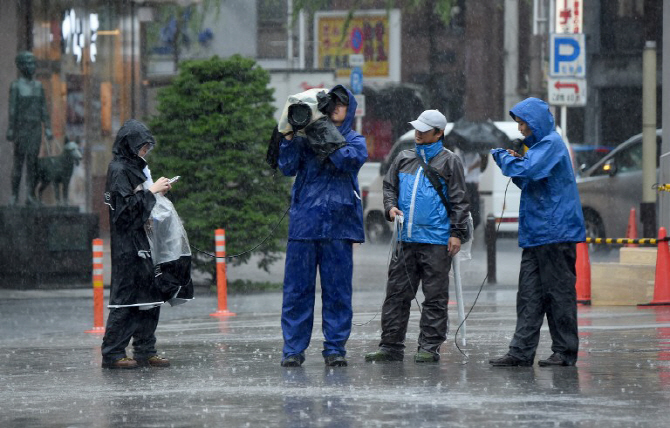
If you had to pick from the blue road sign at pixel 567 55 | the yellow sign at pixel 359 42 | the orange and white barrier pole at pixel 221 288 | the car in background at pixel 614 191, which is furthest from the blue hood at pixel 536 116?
the yellow sign at pixel 359 42

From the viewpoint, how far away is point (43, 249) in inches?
769

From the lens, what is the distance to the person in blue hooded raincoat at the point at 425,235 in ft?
34.0

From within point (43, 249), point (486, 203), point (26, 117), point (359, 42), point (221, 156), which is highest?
point (359, 42)

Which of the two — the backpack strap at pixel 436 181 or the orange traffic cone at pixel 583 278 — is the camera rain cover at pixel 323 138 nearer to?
the backpack strap at pixel 436 181

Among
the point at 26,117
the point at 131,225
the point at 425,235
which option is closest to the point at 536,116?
the point at 425,235

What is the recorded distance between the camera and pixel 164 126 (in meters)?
18.7

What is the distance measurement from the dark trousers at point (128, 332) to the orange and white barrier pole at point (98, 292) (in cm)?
326

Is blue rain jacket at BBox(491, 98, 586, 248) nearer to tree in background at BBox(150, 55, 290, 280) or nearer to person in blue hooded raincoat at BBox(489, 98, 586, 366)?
person in blue hooded raincoat at BBox(489, 98, 586, 366)

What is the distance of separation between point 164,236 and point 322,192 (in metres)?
1.21

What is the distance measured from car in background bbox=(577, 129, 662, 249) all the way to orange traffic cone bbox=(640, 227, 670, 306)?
1045 cm

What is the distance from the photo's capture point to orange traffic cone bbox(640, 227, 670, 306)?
49.4 ft

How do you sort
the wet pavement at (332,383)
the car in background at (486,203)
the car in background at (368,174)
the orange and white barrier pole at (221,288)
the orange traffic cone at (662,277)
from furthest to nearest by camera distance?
1. the car in background at (368,174)
2. the car in background at (486,203)
3. the orange and white barrier pole at (221,288)
4. the orange traffic cone at (662,277)
5. the wet pavement at (332,383)

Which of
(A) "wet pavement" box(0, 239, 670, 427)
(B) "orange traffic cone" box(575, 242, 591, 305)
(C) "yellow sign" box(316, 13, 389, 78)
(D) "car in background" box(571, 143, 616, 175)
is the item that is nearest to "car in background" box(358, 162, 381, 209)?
(D) "car in background" box(571, 143, 616, 175)

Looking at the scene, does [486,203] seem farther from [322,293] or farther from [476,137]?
[322,293]
